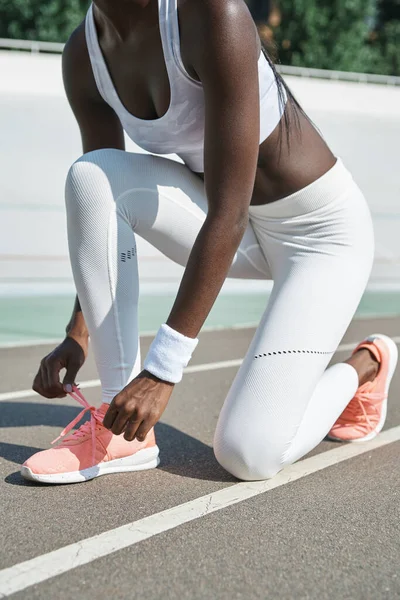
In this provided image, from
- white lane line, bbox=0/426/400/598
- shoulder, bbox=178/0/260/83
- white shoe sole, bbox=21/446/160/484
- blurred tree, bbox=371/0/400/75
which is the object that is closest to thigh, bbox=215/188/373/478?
white lane line, bbox=0/426/400/598

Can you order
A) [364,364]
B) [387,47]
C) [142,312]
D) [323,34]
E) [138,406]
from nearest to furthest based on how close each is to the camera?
[138,406], [364,364], [142,312], [323,34], [387,47]

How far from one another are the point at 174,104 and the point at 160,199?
1.34ft

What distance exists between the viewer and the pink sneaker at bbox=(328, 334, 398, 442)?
368 centimetres

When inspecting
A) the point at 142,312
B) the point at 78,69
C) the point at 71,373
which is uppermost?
the point at 78,69

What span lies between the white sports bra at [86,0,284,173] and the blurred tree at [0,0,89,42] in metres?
27.9

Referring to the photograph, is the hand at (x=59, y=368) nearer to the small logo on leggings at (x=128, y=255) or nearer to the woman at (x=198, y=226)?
the woman at (x=198, y=226)

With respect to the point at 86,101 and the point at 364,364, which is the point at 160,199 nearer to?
the point at 86,101

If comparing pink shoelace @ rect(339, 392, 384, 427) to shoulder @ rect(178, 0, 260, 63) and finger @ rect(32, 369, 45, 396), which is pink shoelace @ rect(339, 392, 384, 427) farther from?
shoulder @ rect(178, 0, 260, 63)

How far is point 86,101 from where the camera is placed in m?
3.24

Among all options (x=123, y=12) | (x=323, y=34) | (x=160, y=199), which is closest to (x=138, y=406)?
(x=160, y=199)

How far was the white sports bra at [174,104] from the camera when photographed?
2689mm

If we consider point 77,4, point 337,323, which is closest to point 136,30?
point 337,323

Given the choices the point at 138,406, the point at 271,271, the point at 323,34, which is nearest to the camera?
the point at 138,406

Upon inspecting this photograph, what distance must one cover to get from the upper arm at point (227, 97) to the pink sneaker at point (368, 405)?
1364 millimetres
